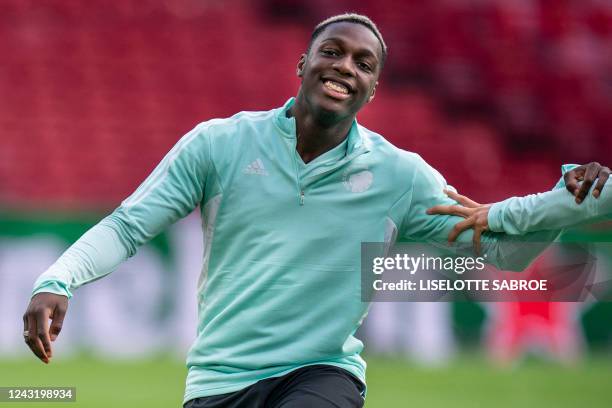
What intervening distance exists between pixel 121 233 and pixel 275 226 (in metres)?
0.53

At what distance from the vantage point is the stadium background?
10492 mm

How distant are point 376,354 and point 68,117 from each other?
509 cm

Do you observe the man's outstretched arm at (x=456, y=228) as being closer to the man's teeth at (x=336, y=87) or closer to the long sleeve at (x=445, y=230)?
the long sleeve at (x=445, y=230)

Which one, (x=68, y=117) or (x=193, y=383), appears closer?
(x=193, y=383)

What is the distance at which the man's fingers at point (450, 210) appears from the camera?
4.48 metres

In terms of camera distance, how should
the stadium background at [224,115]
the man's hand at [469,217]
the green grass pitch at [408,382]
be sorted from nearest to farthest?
the man's hand at [469,217] → the green grass pitch at [408,382] → the stadium background at [224,115]

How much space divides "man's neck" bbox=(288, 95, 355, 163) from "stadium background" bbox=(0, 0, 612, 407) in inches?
226

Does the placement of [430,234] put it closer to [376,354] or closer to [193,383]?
[193,383]

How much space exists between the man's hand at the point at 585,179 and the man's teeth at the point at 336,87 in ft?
2.70

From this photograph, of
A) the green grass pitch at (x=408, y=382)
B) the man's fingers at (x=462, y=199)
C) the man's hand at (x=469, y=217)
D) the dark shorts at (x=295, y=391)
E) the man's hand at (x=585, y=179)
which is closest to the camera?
the dark shorts at (x=295, y=391)

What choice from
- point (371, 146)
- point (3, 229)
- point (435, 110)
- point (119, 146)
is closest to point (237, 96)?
point (119, 146)

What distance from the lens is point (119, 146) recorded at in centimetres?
1366

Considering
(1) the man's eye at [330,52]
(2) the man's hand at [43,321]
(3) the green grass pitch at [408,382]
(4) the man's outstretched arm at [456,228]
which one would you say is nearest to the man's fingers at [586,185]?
(4) the man's outstretched arm at [456,228]

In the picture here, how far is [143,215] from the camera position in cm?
411
